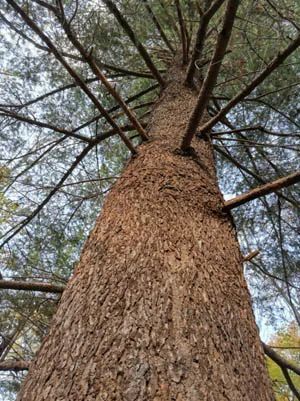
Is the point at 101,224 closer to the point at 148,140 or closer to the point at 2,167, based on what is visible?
the point at 148,140

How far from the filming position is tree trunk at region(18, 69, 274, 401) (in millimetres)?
830

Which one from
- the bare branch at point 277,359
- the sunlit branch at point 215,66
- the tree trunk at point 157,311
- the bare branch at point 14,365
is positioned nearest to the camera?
the tree trunk at point 157,311

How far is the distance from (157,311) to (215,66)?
92cm

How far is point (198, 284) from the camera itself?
1.12 metres

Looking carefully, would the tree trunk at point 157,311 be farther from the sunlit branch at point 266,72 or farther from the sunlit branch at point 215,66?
the sunlit branch at point 266,72

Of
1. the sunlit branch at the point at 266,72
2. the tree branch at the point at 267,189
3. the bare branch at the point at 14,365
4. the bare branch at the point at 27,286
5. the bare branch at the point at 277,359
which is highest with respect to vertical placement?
the sunlit branch at the point at 266,72

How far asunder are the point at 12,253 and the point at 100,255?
198 cm

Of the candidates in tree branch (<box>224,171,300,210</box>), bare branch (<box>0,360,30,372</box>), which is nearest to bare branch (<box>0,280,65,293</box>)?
bare branch (<box>0,360,30,372</box>)

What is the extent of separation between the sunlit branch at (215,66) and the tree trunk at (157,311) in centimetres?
20

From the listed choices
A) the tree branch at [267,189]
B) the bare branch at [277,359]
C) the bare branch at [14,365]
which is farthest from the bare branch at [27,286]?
the bare branch at [277,359]

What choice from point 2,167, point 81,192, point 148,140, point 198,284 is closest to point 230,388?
point 198,284

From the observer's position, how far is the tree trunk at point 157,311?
2.72ft

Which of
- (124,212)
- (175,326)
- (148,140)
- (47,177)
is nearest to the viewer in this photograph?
(175,326)

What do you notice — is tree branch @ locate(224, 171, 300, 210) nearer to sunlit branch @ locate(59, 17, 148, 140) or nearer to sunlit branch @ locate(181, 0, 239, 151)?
sunlit branch @ locate(181, 0, 239, 151)
